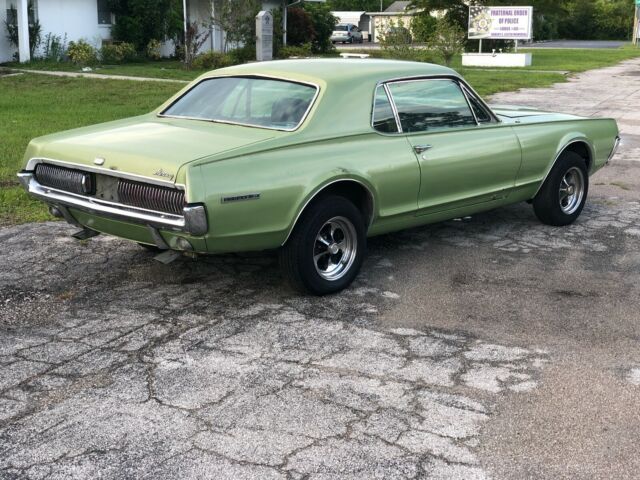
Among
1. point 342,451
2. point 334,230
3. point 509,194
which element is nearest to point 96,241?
point 334,230

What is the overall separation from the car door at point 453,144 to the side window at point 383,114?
0.06 meters

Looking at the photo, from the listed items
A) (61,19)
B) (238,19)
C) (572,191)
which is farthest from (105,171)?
(61,19)

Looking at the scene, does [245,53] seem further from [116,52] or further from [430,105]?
[430,105]

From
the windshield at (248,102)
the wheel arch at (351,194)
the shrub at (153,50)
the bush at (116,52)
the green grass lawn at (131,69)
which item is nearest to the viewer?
the wheel arch at (351,194)

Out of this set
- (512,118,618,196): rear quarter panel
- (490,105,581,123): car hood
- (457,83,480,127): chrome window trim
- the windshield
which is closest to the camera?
the windshield

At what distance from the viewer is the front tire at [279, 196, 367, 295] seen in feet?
16.4

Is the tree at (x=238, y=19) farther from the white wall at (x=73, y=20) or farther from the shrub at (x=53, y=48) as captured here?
the shrub at (x=53, y=48)

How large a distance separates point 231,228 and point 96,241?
221cm

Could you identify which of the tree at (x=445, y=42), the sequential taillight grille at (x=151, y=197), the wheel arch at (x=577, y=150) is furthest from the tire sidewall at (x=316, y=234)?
the tree at (x=445, y=42)

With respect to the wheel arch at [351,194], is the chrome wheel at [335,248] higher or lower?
lower

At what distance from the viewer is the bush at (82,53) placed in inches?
954

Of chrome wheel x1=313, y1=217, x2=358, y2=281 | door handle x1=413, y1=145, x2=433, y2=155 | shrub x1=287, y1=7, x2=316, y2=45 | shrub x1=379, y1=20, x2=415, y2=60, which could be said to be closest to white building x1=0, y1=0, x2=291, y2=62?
shrub x1=287, y1=7, x2=316, y2=45

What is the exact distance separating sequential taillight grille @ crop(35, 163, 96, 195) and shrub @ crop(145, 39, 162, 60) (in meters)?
23.6

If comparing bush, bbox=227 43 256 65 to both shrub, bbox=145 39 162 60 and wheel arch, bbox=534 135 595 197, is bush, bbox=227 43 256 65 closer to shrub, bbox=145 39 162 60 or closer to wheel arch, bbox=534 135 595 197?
shrub, bbox=145 39 162 60
